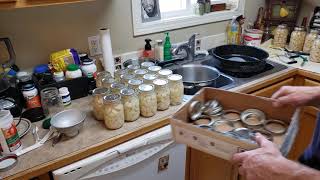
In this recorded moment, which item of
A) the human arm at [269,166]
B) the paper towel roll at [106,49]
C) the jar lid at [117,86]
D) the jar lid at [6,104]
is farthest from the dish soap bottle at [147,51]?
the human arm at [269,166]

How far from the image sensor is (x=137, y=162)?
119cm

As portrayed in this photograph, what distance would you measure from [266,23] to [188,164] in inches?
61.3

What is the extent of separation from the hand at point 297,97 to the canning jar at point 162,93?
49 centimetres

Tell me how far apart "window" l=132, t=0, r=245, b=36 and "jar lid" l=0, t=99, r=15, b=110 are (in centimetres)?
87

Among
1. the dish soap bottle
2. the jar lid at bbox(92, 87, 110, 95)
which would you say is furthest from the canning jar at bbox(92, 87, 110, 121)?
the dish soap bottle

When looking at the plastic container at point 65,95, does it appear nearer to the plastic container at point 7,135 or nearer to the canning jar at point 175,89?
the plastic container at point 7,135

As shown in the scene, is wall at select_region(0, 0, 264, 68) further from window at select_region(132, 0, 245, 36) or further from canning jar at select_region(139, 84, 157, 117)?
canning jar at select_region(139, 84, 157, 117)

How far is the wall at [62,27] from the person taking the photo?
1401mm

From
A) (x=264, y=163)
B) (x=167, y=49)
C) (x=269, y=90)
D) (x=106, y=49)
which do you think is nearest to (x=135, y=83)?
(x=106, y=49)

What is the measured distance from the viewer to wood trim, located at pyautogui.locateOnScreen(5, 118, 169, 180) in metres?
0.98

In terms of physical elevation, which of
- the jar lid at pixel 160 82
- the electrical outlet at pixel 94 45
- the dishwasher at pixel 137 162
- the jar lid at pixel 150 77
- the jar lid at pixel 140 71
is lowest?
the dishwasher at pixel 137 162

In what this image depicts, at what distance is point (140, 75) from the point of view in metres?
1.41

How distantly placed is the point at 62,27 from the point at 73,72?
30 cm

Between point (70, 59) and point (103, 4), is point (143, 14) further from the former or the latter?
point (70, 59)
